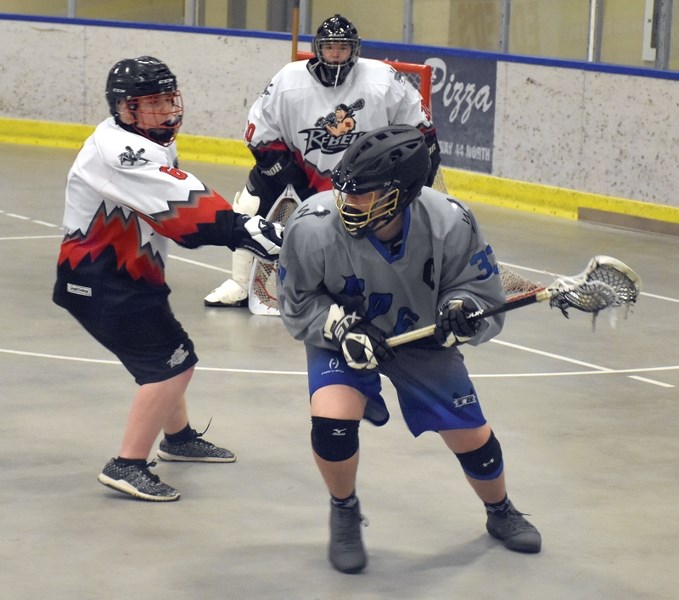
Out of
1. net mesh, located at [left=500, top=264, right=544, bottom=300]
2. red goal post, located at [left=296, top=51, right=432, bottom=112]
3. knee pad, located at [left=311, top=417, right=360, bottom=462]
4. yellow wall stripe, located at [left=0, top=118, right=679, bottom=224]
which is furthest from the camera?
yellow wall stripe, located at [left=0, top=118, right=679, bottom=224]

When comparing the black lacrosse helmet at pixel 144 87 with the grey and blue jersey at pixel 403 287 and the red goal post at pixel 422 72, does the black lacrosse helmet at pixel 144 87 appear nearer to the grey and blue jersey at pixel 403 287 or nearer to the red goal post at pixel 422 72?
the grey and blue jersey at pixel 403 287

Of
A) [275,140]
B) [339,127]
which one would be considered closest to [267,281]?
[275,140]

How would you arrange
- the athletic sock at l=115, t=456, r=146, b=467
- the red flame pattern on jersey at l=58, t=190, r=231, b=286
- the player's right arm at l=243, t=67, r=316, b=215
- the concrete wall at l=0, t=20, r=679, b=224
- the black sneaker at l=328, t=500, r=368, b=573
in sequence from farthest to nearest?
the concrete wall at l=0, t=20, r=679, b=224 < the player's right arm at l=243, t=67, r=316, b=215 < the athletic sock at l=115, t=456, r=146, b=467 < the red flame pattern on jersey at l=58, t=190, r=231, b=286 < the black sneaker at l=328, t=500, r=368, b=573

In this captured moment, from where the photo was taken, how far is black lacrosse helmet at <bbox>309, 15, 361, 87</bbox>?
7.85 meters

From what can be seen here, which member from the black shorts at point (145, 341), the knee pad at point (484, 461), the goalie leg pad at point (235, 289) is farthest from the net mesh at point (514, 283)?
the knee pad at point (484, 461)

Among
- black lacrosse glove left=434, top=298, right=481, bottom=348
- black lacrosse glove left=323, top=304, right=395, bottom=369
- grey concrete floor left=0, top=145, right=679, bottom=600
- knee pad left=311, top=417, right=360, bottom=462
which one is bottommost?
grey concrete floor left=0, top=145, right=679, bottom=600

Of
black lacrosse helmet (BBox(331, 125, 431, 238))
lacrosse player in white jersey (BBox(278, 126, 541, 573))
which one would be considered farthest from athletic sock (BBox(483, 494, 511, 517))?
black lacrosse helmet (BBox(331, 125, 431, 238))

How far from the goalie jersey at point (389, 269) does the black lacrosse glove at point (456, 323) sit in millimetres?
90

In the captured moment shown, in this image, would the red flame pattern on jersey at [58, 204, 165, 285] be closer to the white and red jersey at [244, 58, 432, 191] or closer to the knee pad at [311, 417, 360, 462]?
the knee pad at [311, 417, 360, 462]

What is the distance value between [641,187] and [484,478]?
7.07 metres

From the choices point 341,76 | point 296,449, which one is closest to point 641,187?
point 341,76

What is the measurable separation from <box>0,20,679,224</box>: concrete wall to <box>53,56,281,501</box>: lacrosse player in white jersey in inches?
262

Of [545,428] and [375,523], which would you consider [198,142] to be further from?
[375,523]

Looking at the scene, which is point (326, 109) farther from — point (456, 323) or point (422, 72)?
point (456, 323)
